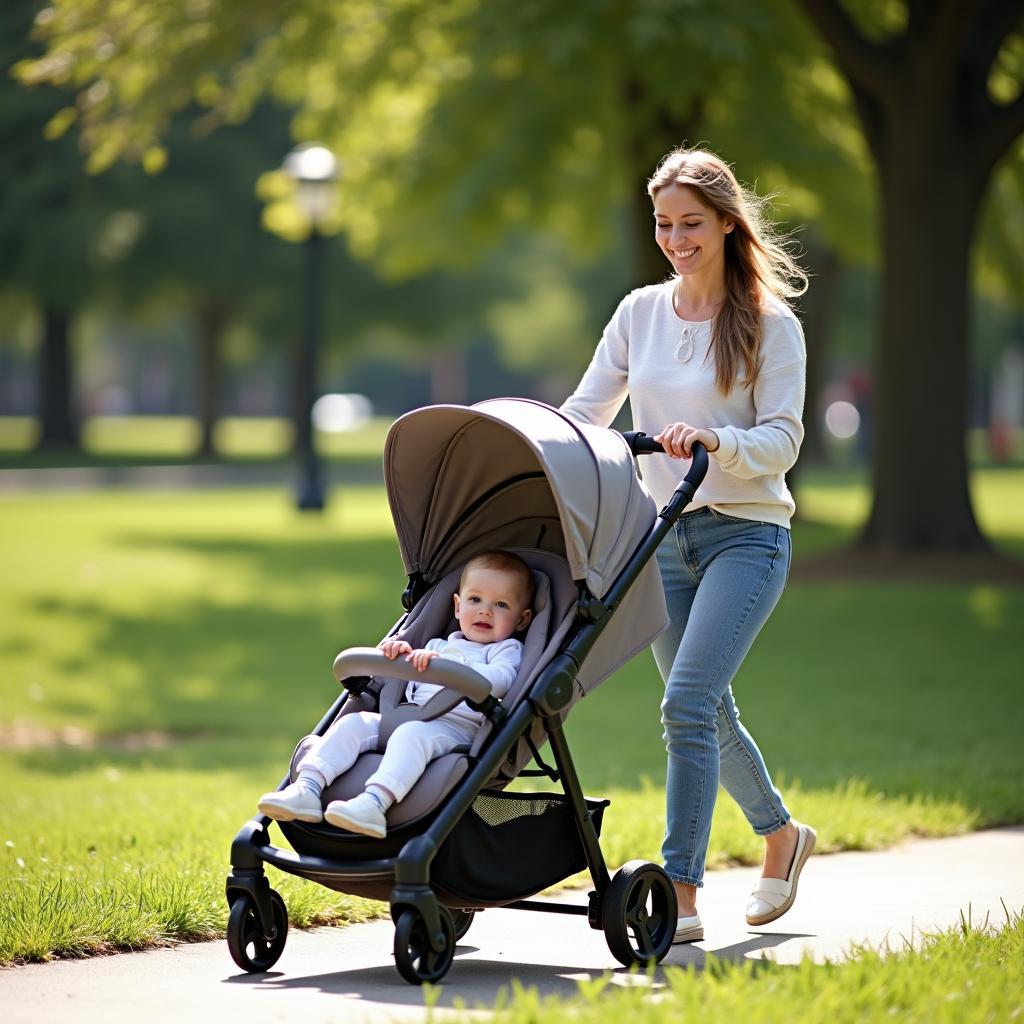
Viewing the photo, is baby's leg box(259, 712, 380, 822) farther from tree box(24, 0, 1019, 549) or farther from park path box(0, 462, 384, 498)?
park path box(0, 462, 384, 498)

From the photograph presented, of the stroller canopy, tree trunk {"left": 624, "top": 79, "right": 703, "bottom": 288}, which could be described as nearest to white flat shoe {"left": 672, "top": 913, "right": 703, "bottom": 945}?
the stroller canopy

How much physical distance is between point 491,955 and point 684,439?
1.62m

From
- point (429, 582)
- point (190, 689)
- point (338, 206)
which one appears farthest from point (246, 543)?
point (429, 582)

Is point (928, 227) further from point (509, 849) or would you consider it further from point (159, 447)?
point (159, 447)

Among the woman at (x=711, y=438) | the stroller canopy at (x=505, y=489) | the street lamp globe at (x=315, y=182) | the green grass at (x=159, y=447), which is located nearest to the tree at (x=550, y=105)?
the street lamp globe at (x=315, y=182)

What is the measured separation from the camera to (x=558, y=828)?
5238 millimetres

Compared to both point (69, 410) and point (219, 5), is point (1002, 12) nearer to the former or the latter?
point (219, 5)

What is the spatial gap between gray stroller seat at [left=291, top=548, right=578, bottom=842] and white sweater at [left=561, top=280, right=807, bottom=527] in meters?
0.50

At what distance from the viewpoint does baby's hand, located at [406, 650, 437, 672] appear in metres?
4.97

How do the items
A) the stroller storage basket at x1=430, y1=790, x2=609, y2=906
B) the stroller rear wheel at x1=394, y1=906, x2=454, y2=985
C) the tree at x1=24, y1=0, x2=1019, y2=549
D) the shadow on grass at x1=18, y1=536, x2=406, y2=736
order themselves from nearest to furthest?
the stroller rear wheel at x1=394, y1=906, x2=454, y2=985 → the stroller storage basket at x1=430, y1=790, x2=609, y2=906 → the shadow on grass at x1=18, y1=536, x2=406, y2=736 → the tree at x1=24, y1=0, x2=1019, y2=549

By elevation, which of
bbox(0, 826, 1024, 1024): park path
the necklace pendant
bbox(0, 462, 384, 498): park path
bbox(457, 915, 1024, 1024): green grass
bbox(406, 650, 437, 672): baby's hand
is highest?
the necklace pendant

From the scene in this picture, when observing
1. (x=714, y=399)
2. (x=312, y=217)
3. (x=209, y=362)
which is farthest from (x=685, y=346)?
(x=209, y=362)

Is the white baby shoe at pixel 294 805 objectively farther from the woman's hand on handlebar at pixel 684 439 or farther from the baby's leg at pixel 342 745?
the woman's hand on handlebar at pixel 684 439

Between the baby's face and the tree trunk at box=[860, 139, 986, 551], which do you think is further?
the tree trunk at box=[860, 139, 986, 551]
